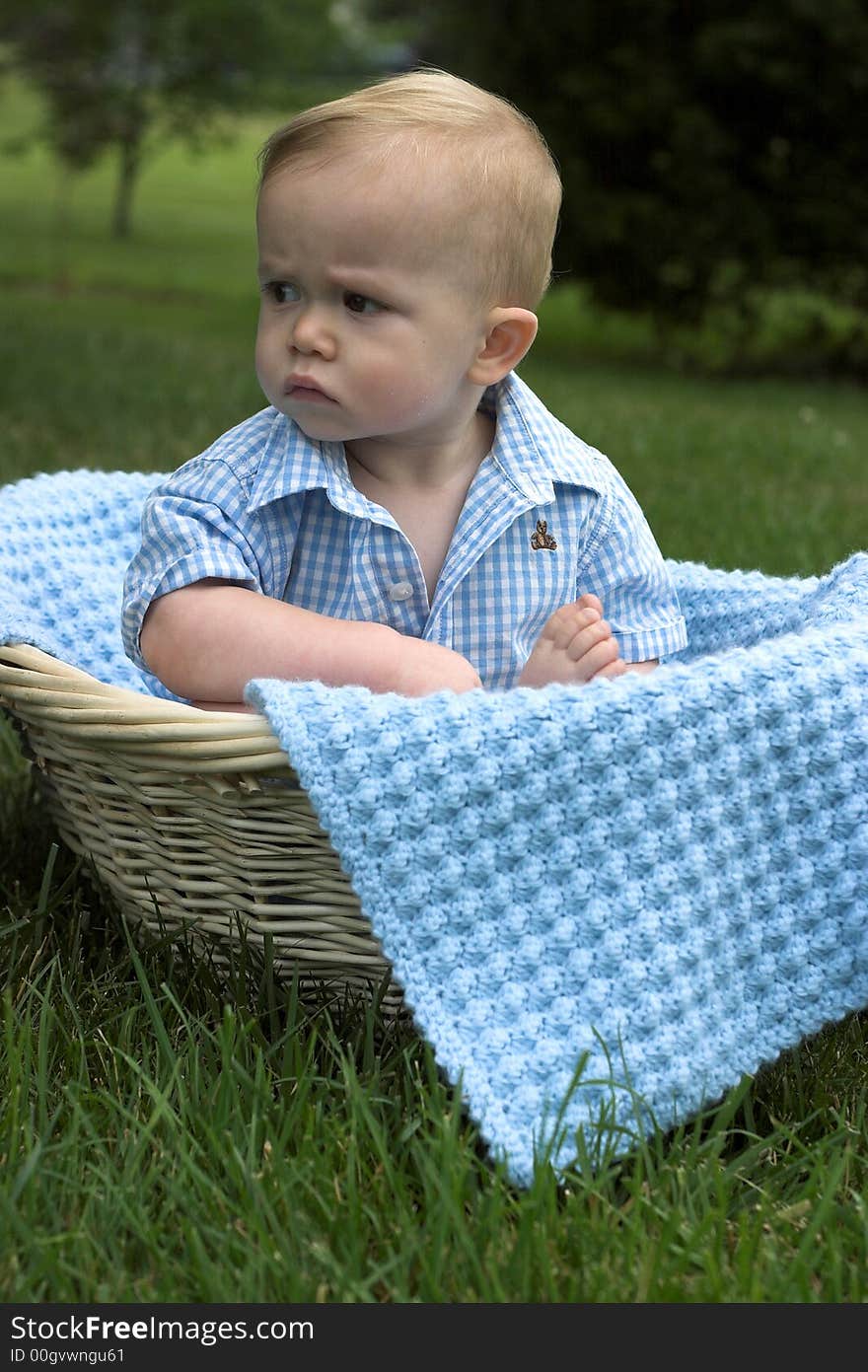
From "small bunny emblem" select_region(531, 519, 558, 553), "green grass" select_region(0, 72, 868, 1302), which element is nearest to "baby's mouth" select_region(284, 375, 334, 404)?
"small bunny emblem" select_region(531, 519, 558, 553)

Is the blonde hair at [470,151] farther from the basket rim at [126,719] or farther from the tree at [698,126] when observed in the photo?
the tree at [698,126]

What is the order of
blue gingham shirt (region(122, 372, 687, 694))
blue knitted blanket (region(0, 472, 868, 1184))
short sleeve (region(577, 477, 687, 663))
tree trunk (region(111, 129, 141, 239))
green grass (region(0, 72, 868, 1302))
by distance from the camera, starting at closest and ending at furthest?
green grass (region(0, 72, 868, 1302)), blue knitted blanket (region(0, 472, 868, 1184)), blue gingham shirt (region(122, 372, 687, 694)), short sleeve (region(577, 477, 687, 663)), tree trunk (region(111, 129, 141, 239))

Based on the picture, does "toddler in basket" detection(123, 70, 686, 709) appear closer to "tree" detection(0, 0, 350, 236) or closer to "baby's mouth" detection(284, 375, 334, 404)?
"baby's mouth" detection(284, 375, 334, 404)

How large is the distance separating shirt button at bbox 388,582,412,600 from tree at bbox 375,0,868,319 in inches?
220

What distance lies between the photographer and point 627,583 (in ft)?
6.35

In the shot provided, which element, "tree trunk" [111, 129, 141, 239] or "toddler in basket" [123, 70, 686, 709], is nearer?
"toddler in basket" [123, 70, 686, 709]

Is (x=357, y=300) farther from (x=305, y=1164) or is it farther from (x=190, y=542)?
(x=305, y=1164)

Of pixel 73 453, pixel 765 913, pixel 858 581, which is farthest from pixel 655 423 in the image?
pixel 765 913

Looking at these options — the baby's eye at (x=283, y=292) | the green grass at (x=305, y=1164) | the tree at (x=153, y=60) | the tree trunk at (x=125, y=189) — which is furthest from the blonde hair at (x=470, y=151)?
the tree trunk at (x=125, y=189)

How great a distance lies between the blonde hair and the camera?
63.5 inches

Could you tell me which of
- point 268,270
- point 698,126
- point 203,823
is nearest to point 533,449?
point 268,270

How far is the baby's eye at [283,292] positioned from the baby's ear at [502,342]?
23 cm

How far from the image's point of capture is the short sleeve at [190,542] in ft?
5.32
